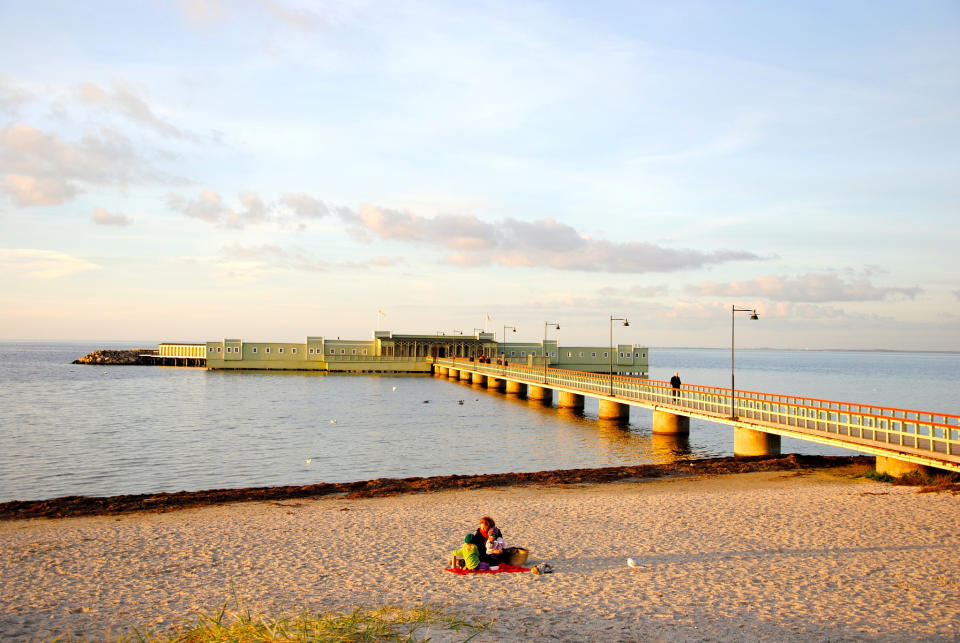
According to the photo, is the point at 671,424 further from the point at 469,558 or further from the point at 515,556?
the point at 469,558

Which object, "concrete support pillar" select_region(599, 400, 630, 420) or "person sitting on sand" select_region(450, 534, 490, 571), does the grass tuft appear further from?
"concrete support pillar" select_region(599, 400, 630, 420)

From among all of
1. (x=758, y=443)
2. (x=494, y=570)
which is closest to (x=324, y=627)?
(x=494, y=570)

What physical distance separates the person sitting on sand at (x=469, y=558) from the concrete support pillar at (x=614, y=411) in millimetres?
33248

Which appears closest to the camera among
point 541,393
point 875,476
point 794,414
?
point 875,476

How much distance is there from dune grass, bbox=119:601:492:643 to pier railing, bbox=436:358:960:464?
1574cm

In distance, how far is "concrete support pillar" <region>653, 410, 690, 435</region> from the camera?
3656 centimetres

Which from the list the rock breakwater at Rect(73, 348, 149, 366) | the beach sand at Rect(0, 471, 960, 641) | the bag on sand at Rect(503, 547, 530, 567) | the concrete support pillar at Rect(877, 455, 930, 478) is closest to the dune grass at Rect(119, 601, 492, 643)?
the beach sand at Rect(0, 471, 960, 641)

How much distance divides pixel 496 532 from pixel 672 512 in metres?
6.59

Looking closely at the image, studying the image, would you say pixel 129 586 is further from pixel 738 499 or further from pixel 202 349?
pixel 202 349

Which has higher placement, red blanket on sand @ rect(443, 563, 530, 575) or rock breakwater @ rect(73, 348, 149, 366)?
rock breakwater @ rect(73, 348, 149, 366)

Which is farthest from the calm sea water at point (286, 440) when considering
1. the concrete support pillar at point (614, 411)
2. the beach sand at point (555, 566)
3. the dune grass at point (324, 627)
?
the dune grass at point (324, 627)

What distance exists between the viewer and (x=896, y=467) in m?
20.3

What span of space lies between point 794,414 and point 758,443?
2183mm

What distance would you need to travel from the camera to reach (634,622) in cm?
Answer: 931
